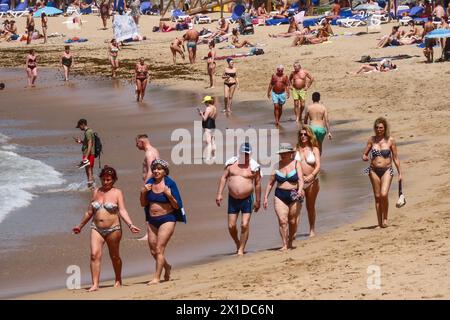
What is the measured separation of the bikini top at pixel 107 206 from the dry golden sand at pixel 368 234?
78 cm

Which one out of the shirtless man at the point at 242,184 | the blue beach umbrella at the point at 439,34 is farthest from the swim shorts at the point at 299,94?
the shirtless man at the point at 242,184

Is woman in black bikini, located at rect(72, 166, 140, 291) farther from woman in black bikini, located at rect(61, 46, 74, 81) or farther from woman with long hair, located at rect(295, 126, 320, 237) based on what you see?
woman in black bikini, located at rect(61, 46, 74, 81)

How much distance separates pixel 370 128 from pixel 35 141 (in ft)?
23.4

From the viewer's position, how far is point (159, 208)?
11.1m

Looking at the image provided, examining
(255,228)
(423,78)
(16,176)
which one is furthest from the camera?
(423,78)

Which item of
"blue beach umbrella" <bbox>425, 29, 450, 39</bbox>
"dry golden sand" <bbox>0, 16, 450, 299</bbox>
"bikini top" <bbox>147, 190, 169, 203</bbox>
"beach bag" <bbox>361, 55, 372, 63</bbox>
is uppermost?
"blue beach umbrella" <bbox>425, 29, 450, 39</bbox>

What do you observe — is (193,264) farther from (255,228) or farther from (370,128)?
(370,128)

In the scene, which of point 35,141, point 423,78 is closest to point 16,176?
point 35,141

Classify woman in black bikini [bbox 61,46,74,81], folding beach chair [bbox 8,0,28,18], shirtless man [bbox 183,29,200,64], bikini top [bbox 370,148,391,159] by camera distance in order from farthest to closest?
folding beach chair [bbox 8,0,28,18] < shirtless man [bbox 183,29,200,64] < woman in black bikini [bbox 61,46,74,81] < bikini top [bbox 370,148,391,159]

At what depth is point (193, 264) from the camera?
12.7m

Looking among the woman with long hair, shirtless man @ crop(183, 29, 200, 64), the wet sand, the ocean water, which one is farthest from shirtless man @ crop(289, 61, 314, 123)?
shirtless man @ crop(183, 29, 200, 64)

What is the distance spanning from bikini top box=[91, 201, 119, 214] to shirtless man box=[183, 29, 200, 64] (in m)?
24.9

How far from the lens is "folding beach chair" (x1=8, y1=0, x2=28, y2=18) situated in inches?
2333

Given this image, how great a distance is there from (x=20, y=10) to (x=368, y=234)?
49512mm
